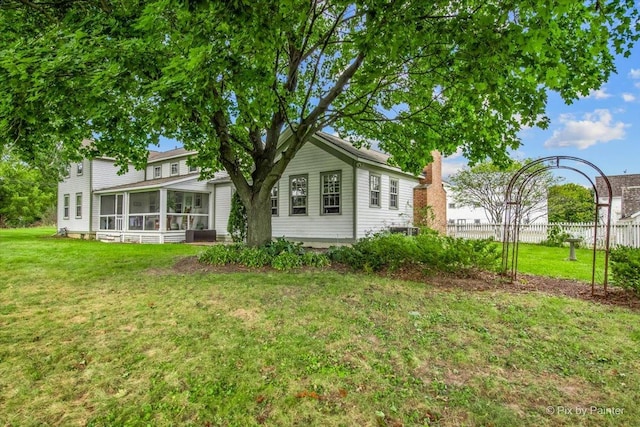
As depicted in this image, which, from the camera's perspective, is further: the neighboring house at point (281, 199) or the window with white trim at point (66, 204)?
the window with white trim at point (66, 204)

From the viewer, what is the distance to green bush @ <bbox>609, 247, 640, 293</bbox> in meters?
5.50

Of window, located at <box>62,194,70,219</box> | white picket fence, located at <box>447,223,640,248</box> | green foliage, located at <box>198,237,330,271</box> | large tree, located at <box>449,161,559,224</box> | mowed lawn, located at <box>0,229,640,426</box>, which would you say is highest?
large tree, located at <box>449,161,559,224</box>

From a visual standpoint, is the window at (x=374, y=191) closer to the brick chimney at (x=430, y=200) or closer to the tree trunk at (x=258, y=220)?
the brick chimney at (x=430, y=200)

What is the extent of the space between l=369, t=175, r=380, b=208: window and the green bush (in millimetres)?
8387

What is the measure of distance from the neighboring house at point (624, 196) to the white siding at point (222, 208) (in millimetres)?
21451

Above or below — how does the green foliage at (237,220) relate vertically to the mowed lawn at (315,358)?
above

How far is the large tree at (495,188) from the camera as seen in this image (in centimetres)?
2012

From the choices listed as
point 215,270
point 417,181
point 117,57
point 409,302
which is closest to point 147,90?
point 117,57

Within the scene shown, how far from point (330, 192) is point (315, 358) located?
10263mm

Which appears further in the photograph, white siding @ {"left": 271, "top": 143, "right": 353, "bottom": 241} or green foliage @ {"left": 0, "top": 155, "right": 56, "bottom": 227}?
green foliage @ {"left": 0, "top": 155, "right": 56, "bottom": 227}

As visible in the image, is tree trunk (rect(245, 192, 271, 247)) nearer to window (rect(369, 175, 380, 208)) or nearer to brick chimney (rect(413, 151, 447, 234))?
window (rect(369, 175, 380, 208))

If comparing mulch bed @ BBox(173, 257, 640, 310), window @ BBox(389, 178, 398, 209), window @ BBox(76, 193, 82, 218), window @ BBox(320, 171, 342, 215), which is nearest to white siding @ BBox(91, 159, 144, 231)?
window @ BBox(76, 193, 82, 218)

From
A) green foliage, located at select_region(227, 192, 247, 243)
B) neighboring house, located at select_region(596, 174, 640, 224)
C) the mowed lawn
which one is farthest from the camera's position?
neighboring house, located at select_region(596, 174, 640, 224)

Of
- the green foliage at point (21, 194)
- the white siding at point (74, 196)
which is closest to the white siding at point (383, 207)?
the white siding at point (74, 196)
